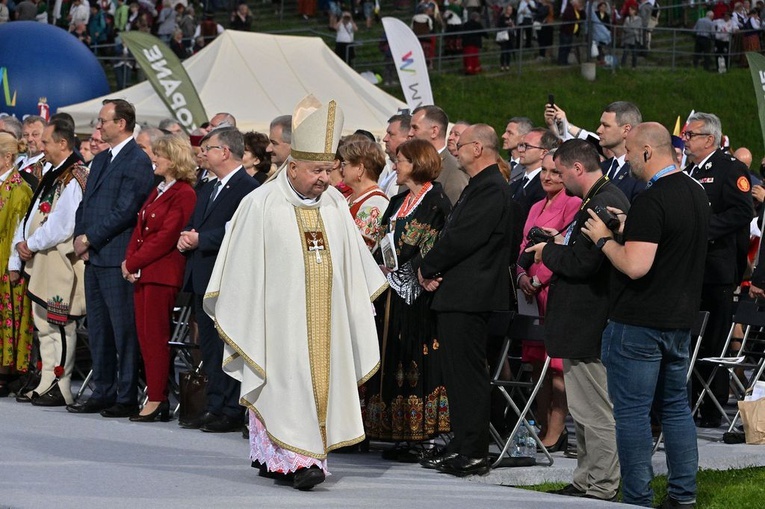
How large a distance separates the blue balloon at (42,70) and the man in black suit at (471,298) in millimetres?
14269

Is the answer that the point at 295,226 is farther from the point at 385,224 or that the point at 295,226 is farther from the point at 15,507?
the point at 15,507

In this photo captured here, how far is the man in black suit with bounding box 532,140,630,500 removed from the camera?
739 cm

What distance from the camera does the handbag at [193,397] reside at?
9883 mm

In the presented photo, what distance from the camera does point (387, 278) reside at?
866 cm

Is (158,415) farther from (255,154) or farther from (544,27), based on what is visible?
(544,27)

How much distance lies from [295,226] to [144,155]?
9.97 ft

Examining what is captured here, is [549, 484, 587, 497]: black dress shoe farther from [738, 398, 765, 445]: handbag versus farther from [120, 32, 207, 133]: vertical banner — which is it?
[120, 32, 207, 133]: vertical banner

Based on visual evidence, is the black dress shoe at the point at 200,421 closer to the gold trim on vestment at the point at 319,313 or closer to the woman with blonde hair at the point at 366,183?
the woman with blonde hair at the point at 366,183

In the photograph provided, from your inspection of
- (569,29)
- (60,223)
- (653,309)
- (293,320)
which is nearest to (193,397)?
(60,223)

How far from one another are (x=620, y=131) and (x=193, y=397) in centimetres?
341

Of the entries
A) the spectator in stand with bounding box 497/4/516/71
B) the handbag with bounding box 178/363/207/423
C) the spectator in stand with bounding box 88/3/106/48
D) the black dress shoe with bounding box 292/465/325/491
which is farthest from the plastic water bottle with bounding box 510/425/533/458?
the spectator in stand with bounding box 88/3/106/48

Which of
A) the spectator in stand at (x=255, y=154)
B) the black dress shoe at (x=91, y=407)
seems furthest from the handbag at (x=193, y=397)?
the spectator in stand at (x=255, y=154)

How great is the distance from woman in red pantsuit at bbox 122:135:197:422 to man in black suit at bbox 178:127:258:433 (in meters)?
0.16

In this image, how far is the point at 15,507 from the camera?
6715mm
